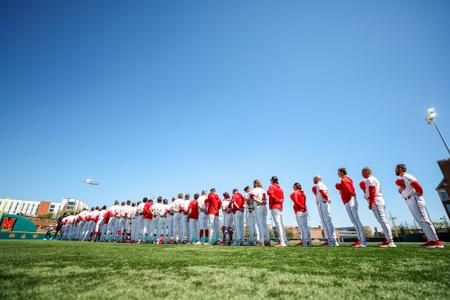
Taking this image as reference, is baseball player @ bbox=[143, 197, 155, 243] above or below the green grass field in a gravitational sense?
above

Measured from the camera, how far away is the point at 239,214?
11242mm

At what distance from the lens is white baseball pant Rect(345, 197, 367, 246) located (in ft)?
25.7

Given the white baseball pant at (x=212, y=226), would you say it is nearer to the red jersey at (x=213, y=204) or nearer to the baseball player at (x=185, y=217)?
the red jersey at (x=213, y=204)

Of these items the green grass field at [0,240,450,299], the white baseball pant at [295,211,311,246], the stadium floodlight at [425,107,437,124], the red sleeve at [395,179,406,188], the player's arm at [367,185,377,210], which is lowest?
the green grass field at [0,240,450,299]

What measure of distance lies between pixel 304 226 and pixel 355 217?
2.26m

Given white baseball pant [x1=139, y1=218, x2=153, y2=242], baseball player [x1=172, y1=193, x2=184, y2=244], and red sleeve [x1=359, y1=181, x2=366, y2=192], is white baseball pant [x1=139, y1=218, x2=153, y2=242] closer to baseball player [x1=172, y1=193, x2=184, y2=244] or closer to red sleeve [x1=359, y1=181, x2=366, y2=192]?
baseball player [x1=172, y1=193, x2=184, y2=244]

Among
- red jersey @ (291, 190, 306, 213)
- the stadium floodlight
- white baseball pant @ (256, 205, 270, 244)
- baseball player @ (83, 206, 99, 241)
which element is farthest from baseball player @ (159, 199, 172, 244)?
the stadium floodlight

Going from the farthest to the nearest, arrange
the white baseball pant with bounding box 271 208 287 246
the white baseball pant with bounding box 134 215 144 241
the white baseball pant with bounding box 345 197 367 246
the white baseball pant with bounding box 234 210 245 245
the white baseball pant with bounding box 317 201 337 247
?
the white baseball pant with bounding box 134 215 144 241 → the white baseball pant with bounding box 234 210 245 245 → the white baseball pant with bounding box 271 208 287 246 → the white baseball pant with bounding box 317 201 337 247 → the white baseball pant with bounding box 345 197 367 246

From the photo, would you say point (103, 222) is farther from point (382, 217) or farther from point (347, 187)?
→ point (382, 217)

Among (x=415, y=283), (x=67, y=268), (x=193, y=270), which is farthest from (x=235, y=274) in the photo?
(x=67, y=268)

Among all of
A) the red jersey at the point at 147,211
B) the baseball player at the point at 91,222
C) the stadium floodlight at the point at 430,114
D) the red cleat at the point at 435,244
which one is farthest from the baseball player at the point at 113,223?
the stadium floodlight at the point at 430,114

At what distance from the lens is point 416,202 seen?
6961mm

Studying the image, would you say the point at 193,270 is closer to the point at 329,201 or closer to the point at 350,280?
the point at 350,280

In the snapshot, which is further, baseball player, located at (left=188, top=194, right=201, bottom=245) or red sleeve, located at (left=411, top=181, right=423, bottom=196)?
baseball player, located at (left=188, top=194, right=201, bottom=245)
